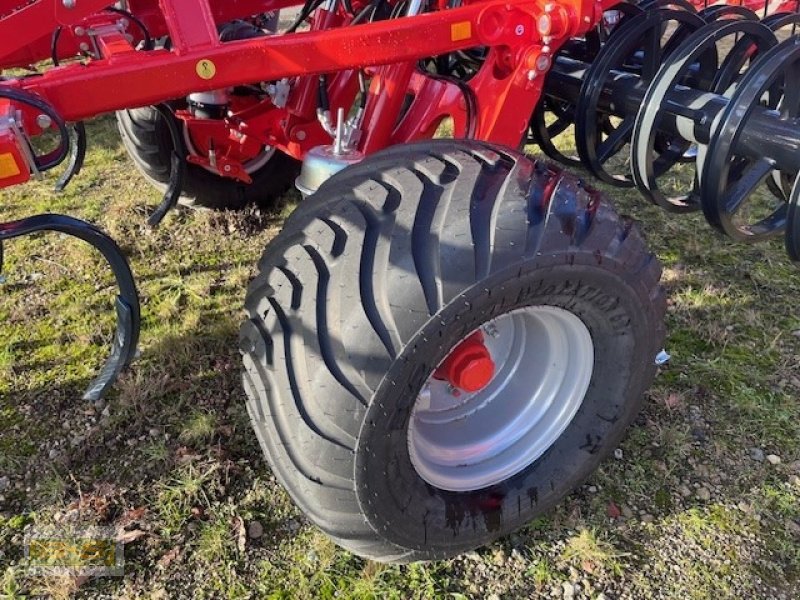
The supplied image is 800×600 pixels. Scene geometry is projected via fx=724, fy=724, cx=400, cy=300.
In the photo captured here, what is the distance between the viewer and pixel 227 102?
280cm

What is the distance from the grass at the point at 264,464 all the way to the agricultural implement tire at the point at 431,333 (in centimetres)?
18

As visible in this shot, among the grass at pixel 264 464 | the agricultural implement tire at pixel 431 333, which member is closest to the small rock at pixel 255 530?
the grass at pixel 264 464

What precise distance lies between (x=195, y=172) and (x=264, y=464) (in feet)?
5.28

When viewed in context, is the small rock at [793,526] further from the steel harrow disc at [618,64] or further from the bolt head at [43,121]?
the bolt head at [43,121]

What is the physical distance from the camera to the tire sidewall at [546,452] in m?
1.61

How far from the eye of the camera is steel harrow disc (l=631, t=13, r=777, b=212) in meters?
2.10

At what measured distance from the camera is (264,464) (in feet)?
7.42

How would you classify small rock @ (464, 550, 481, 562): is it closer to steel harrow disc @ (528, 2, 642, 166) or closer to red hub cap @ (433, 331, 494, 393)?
red hub cap @ (433, 331, 494, 393)

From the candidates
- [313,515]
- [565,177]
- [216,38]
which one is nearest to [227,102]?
[216,38]

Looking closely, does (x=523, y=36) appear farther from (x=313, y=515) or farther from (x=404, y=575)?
(x=404, y=575)

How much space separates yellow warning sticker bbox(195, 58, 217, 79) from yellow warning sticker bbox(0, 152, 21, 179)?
0.46m

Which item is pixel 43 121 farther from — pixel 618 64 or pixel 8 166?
pixel 618 64

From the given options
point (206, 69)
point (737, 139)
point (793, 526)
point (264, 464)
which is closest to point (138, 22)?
point (206, 69)

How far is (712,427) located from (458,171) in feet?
4.51
